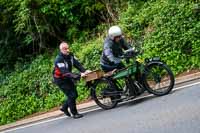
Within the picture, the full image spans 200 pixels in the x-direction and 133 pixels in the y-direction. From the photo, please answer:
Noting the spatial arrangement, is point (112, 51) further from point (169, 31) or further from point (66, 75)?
point (169, 31)

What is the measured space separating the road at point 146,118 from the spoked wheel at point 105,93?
0.21m

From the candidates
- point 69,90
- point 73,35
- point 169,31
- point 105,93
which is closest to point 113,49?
point 105,93

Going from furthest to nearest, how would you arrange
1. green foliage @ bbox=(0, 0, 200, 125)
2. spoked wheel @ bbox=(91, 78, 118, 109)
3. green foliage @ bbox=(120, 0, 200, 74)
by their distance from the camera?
green foliage @ bbox=(0, 0, 200, 125), green foliage @ bbox=(120, 0, 200, 74), spoked wheel @ bbox=(91, 78, 118, 109)

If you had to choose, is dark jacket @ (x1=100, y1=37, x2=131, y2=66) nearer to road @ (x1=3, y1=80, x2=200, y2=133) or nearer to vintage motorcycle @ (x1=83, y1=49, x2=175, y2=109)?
vintage motorcycle @ (x1=83, y1=49, x2=175, y2=109)

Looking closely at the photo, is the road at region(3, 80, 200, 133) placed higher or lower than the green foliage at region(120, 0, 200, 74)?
lower

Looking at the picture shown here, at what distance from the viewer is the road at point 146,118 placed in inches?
354

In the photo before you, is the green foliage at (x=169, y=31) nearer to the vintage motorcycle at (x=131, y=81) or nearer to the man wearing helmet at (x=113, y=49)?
the vintage motorcycle at (x=131, y=81)

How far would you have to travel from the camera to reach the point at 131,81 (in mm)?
12031

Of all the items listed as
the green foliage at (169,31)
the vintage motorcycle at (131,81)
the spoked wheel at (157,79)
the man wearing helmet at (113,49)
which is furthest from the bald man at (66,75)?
the green foliage at (169,31)

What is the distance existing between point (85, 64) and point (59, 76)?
3.93 metres

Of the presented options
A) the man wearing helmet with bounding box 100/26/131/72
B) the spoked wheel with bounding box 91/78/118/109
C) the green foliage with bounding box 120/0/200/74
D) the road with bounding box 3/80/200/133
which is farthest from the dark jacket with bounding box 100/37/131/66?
the green foliage with bounding box 120/0/200/74

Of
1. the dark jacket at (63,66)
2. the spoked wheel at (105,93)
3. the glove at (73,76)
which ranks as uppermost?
the dark jacket at (63,66)

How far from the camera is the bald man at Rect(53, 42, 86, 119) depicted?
40.3 ft

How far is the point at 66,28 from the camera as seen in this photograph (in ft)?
67.4
